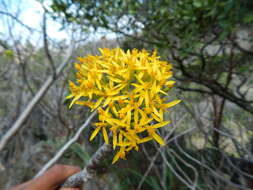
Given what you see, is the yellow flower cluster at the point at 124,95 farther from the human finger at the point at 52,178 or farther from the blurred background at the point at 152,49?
the blurred background at the point at 152,49

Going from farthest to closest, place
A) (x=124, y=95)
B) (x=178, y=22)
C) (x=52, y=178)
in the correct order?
(x=178, y=22) → (x=52, y=178) → (x=124, y=95)

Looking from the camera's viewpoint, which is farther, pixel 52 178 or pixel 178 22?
pixel 178 22

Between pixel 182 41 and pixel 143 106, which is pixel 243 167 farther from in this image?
pixel 143 106

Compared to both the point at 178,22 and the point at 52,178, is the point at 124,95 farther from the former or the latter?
the point at 178,22

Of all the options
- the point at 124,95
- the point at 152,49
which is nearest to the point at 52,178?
the point at 124,95

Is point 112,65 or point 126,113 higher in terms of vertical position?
point 112,65

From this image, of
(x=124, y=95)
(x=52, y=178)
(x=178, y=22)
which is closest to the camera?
(x=124, y=95)

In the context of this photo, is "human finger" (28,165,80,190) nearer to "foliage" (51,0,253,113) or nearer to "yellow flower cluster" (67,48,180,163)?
"yellow flower cluster" (67,48,180,163)

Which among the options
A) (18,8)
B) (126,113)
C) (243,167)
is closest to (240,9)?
(126,113)
